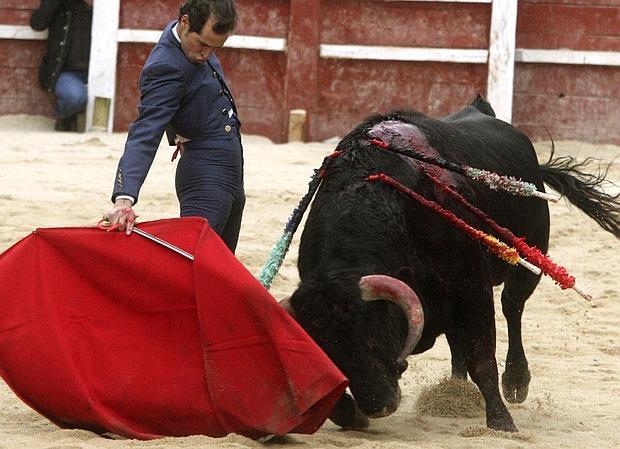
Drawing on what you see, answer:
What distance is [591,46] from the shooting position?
407 inches

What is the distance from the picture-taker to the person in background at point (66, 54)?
32.9 feet

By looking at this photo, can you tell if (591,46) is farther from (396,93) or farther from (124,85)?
(124,85)

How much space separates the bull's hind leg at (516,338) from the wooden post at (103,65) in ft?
18.5

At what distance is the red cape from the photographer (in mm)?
Answer: 3418

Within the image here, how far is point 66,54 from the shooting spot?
10.1 metres

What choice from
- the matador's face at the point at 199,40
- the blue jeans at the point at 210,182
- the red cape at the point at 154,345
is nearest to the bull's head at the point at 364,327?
the red cape at the point at 154,345

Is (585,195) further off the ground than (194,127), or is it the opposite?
(194,127)

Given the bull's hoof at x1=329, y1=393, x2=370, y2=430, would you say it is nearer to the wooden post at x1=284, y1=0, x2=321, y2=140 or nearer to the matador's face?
the matador's face

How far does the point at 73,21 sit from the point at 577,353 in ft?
20.0

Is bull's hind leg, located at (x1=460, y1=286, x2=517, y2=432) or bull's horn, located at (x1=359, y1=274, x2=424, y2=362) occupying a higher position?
bull's horn, located at (x1=359, y1=274, x2=424, y2=362)

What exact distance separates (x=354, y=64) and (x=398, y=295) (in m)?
6.77

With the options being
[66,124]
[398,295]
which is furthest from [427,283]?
[66,124]

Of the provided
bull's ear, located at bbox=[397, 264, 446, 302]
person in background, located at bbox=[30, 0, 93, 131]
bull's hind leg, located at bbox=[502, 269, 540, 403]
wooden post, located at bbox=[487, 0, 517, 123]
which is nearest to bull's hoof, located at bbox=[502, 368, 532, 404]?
bull's hind leg, located at bbox=[502, 269, 540, 403]

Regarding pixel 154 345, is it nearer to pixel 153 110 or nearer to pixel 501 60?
pixel 153 110
